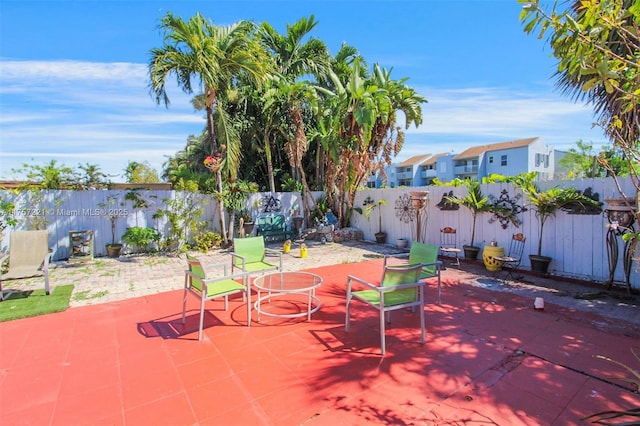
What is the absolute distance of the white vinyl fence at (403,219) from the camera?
6387 mm

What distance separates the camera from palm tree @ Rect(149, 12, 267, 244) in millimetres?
8859

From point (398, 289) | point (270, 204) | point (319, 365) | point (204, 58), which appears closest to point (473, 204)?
point (398, 289)

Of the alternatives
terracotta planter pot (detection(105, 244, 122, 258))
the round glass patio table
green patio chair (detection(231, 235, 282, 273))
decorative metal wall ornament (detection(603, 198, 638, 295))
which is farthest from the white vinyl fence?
green patio chair (detection(231, 235, 282, 273))

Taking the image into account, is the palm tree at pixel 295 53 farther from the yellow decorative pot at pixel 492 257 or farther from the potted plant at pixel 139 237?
the yellow decorative pot at pixel 492 257

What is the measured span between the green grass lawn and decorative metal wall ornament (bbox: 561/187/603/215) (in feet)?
31.9

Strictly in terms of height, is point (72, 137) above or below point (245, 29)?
below

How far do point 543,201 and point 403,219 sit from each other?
460cm

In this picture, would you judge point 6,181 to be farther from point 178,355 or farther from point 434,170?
point 434,170

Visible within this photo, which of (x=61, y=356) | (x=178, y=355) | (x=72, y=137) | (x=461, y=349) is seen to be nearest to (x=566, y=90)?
(x=461, y=349)

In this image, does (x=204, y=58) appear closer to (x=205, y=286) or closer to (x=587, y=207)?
(x=205, y=286)

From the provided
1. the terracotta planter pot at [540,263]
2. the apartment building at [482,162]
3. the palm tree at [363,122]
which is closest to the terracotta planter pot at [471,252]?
the terracotta planter pot at [540,263]

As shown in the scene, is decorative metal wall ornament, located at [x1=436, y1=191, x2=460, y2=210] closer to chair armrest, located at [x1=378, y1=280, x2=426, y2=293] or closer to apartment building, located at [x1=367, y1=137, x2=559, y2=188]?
chair armrest, located at [x1=378, y1=280, x2=426, y2=293]

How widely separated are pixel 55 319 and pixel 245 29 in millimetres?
9433

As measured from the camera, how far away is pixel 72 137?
15.1 meters
